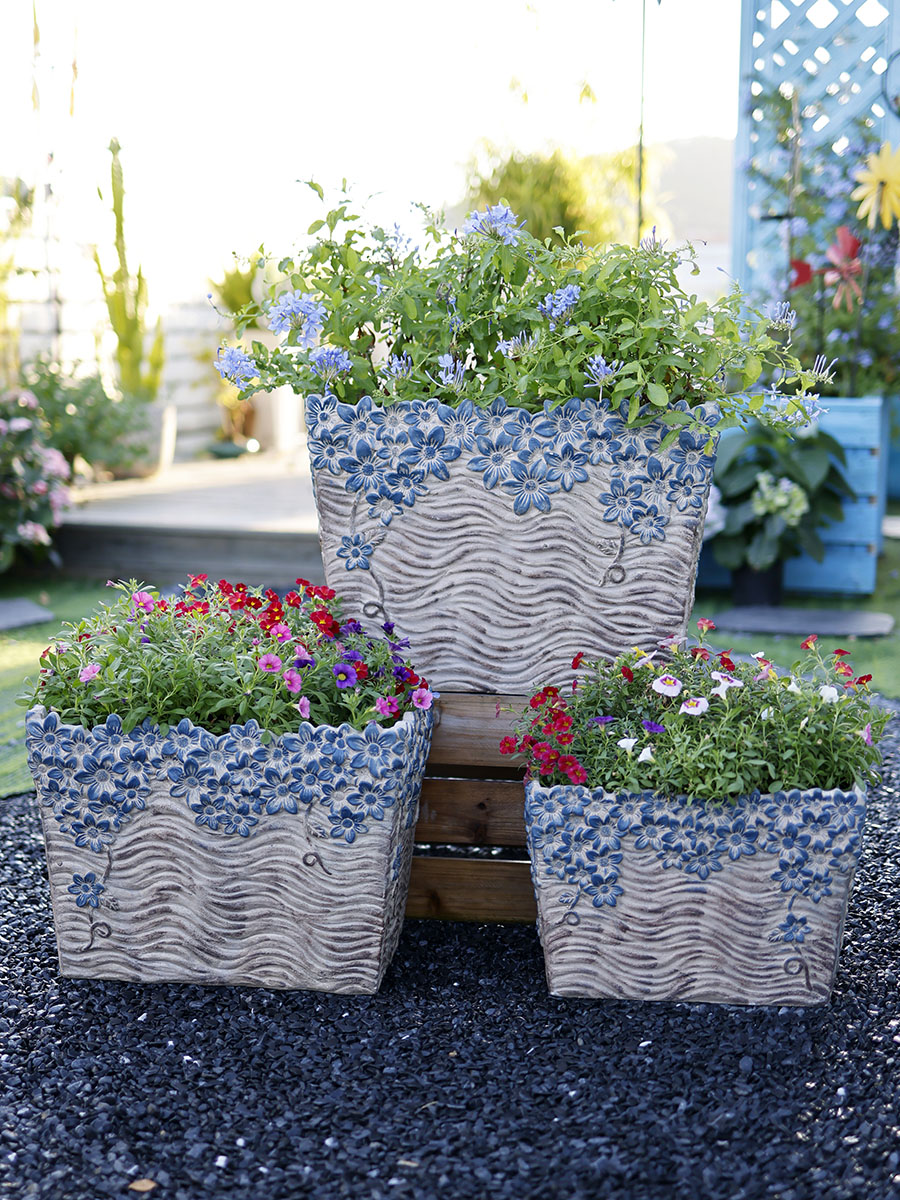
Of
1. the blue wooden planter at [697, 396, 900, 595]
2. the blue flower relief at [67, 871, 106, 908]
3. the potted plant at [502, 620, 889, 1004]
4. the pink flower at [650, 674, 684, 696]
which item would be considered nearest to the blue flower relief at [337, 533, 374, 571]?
the potted plant at [502, 620, 889, 1004]

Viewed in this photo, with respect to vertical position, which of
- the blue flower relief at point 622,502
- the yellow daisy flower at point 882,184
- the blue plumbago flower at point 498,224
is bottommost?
the blue flower relief at point 622,502

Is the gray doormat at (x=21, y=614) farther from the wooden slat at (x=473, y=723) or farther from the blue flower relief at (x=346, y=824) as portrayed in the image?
the blue flower relief at (x=346, y=824)

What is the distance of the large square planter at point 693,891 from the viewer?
5.02 ft

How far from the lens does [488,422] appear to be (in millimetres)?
1700

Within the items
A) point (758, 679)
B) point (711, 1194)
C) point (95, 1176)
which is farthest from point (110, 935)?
point (758, 679)

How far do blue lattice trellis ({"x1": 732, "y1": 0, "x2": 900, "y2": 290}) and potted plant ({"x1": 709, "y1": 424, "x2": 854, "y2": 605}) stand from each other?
864 millimetres

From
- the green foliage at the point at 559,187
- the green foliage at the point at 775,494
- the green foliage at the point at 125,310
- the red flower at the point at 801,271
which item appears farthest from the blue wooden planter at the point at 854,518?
the green foliage at the point at 125,310

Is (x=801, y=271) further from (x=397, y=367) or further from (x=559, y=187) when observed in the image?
(x=397, y=367)

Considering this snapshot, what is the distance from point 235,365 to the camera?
1.78 meters

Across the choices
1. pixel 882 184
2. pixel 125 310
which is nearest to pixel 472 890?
pixel 882 184

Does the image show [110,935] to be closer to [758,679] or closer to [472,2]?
[758,679]

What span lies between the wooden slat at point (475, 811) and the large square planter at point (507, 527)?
6.6 inches

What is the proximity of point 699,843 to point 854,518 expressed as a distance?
2.93m

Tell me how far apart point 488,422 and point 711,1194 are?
1045 millimetres
